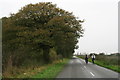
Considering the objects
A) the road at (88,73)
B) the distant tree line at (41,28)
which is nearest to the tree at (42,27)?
the distant tree line at (41,28)

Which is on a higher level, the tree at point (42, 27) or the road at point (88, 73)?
the tree at point (42, 27)

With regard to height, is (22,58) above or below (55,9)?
below

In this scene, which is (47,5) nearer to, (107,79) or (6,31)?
(6,31)

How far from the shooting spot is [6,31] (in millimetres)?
44250

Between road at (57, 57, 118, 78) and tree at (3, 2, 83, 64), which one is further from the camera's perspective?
tree at (3, 2, 83, 64)

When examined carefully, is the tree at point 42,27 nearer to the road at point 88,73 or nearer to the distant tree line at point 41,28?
the distant tree line at point 41,28

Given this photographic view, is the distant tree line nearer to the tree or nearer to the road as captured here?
the tree

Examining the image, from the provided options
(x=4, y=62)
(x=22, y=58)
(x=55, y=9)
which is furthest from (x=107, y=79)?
(x=55, y=9)

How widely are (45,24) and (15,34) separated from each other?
5.66m

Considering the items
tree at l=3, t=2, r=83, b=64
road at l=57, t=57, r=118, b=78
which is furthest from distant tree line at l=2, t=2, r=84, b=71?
road at l=57, t=57, r=118, b=78

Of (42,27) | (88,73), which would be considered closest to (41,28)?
(42,27)

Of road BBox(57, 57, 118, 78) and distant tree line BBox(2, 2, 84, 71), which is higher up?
distant tree line BBox(2, 2, 84, 71)

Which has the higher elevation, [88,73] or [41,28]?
[41,28]

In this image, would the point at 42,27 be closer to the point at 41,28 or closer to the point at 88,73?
the point at 41,28
